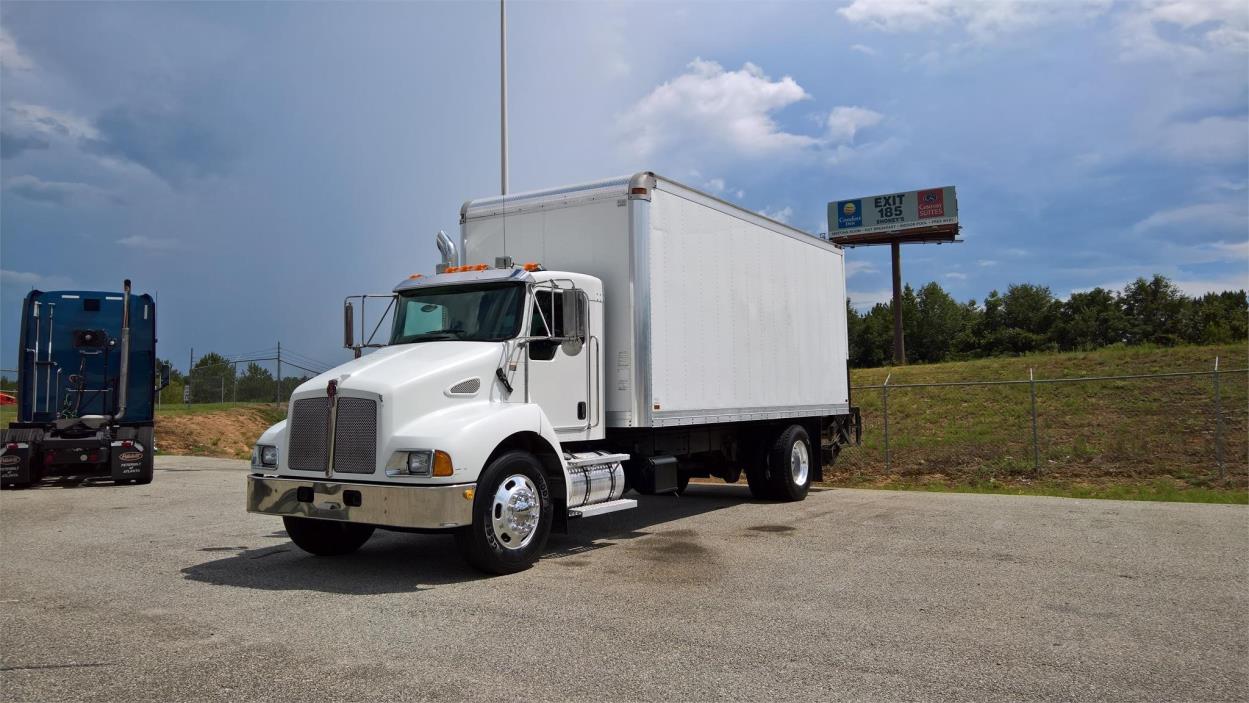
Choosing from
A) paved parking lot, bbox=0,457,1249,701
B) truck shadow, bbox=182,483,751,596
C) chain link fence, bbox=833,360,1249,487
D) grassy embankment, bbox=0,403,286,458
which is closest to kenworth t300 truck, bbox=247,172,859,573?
truck shadow, bbox=182,483,751,596

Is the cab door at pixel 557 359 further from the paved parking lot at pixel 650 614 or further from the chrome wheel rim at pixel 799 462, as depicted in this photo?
the chrome wheel rim at pixel 799 462

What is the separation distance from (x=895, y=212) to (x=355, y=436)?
44379 mm

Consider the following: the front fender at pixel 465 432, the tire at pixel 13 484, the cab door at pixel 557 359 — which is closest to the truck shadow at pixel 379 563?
the front fender at pixel 465 432

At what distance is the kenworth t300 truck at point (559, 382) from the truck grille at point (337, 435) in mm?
16

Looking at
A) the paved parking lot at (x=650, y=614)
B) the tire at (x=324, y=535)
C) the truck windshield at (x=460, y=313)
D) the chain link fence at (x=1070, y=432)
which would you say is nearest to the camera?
the paved parking lot at (x=650, y=614)

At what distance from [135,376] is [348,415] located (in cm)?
1119

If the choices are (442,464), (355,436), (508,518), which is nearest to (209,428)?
(355,436)

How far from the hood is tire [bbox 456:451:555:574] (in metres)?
0.88

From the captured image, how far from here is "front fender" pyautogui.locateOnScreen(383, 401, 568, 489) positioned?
6973 mm

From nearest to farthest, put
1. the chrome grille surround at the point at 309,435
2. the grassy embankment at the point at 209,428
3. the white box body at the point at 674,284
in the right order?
the chrome grille surround at the point at 309,435
the white box body at the point at 674,284
the grassy embankment at the point at 209,428

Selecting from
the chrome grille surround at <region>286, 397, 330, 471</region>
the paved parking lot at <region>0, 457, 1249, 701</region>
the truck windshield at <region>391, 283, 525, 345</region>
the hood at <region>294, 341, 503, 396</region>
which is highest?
the truck windshield at <region>391, 283, 525, 345</region>

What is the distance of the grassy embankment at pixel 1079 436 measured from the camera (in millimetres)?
16812

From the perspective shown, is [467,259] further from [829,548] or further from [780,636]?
[780,636]

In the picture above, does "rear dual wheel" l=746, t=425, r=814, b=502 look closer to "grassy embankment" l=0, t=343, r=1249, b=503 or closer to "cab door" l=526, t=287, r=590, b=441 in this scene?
"cab door" l=526, t=287, r=590, b=441
